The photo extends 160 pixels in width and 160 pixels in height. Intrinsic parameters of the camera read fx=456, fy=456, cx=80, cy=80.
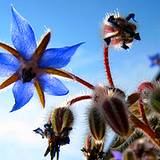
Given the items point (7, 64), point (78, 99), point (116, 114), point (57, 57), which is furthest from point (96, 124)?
point (7, 64)

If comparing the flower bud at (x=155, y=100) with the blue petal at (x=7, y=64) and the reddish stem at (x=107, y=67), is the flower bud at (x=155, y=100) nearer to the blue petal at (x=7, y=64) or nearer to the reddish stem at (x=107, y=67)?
the reddish stem at (x=107, y=67)

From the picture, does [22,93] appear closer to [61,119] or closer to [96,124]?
[61,119]

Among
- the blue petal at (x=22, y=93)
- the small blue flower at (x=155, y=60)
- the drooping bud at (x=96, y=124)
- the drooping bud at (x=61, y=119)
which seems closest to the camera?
the small blue flower at (x=155, y=60)

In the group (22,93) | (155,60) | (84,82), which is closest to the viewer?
(155,60)

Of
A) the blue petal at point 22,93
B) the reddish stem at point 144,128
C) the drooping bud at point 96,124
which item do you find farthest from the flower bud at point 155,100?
the blue petal at point 22,93

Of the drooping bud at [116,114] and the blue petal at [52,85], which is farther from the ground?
the blue petal at [52,85]

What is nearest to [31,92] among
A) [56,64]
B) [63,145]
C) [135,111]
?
[56,64]
